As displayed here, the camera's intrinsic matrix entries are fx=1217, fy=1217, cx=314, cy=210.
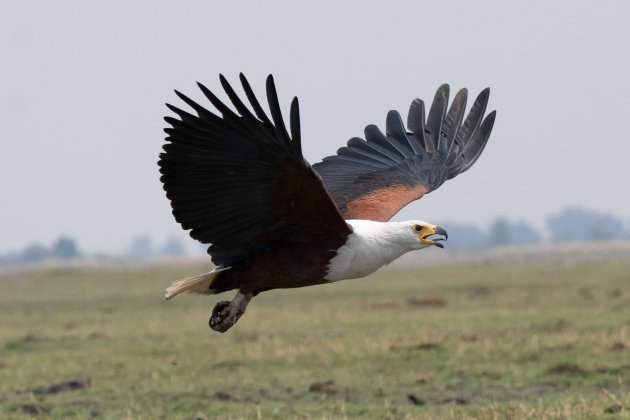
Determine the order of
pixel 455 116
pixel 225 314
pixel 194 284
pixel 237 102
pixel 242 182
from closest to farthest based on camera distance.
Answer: pixel 237 102
pixel 242 182
pixel 225 314
pixel 194 284
pixel 455 116

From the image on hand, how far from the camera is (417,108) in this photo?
10180 mm

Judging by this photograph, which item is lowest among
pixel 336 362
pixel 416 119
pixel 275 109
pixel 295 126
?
pixel 336 362

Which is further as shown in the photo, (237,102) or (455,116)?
(455,116)

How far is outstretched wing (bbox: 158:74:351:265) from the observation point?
21.8ft

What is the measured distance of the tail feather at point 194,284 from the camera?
7.54 m

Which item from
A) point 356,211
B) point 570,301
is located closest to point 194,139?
point 356,211

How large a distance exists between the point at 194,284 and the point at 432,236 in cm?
151

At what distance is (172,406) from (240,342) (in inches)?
194

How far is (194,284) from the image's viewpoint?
298 inches

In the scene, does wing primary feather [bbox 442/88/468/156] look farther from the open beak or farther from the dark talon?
the dark talon

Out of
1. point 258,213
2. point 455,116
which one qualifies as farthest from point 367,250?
point 455,116

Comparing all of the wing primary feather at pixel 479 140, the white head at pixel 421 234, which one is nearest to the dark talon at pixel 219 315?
the white head at pixel 421 234

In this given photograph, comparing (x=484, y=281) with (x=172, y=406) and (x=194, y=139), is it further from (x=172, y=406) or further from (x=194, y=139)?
(x=194, y=139)

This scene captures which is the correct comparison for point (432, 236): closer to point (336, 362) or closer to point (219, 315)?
point (219, 315)
